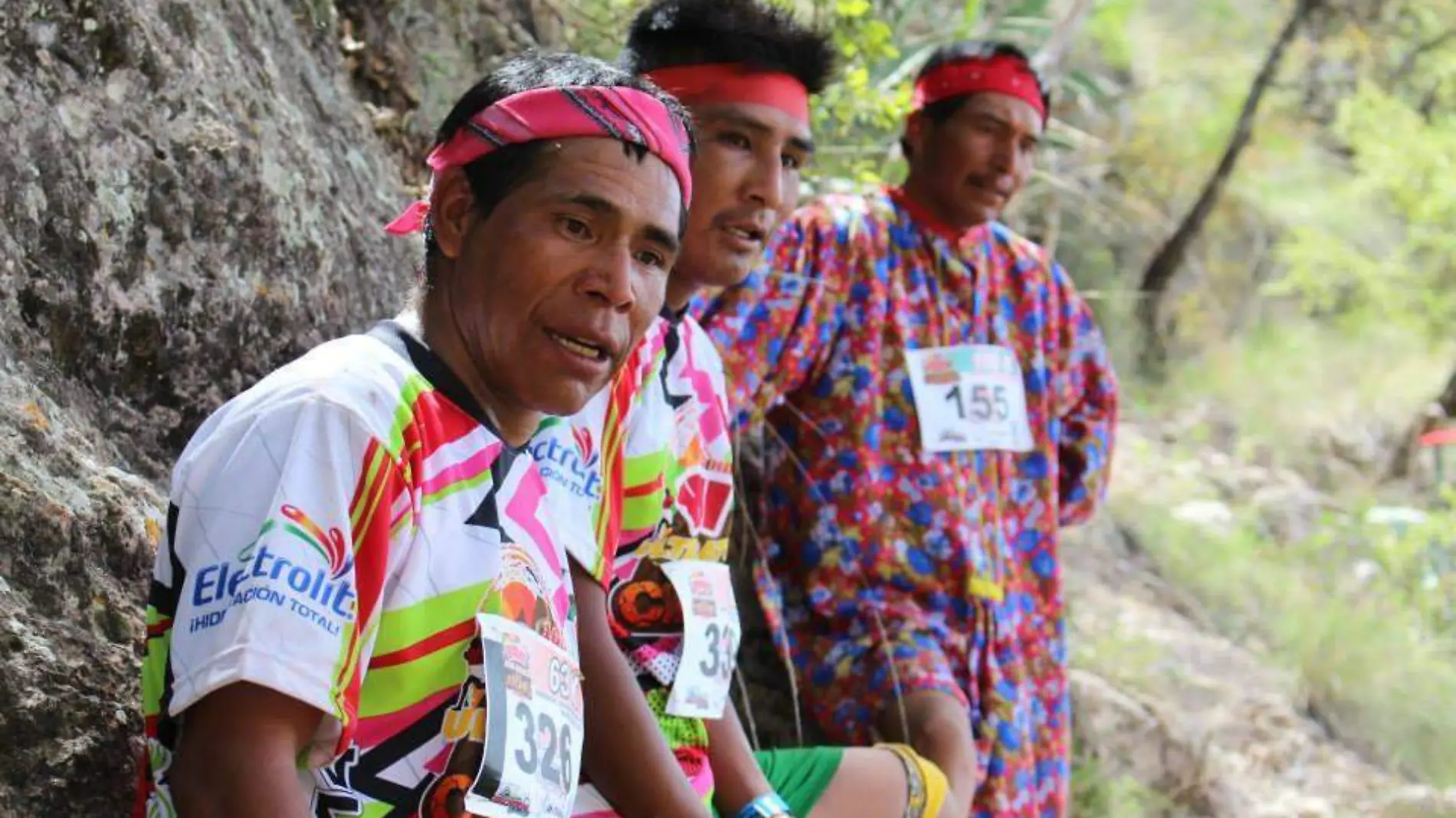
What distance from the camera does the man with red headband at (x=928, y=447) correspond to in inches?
155

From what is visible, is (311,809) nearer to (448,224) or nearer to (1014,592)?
(448,224)

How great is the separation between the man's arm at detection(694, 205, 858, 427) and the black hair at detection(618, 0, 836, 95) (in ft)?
2.18

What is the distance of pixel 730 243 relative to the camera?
10.2ft

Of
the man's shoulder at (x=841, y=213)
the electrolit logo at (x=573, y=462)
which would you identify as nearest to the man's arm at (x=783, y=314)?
the man's shoulder at (x=841, y=213)

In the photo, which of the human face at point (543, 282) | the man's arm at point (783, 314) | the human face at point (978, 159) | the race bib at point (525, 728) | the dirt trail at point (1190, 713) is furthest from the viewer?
the dirt trail at point (1190, 713)

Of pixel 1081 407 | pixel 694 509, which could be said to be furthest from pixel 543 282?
pixel 1081 407

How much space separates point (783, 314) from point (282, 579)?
2292 millimetres

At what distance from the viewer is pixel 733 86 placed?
10.5 feet

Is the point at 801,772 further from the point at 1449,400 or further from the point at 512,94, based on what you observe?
the point at 1449,400

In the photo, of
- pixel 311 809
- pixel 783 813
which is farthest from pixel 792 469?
pixel 311 809

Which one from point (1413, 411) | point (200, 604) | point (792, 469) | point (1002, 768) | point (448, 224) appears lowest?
point (1413, 411)

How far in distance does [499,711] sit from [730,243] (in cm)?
135

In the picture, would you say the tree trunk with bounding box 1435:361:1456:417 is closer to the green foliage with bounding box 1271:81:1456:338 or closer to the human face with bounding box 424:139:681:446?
the green foliage with bounding box 1271:81:1456:338

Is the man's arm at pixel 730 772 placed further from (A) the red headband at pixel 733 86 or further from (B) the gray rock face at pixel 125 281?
(A) the red headband at pixel 733 86
